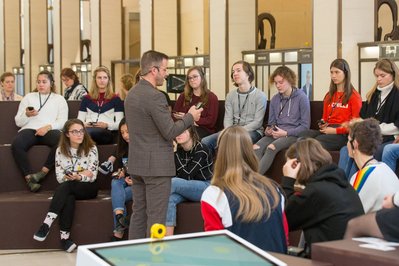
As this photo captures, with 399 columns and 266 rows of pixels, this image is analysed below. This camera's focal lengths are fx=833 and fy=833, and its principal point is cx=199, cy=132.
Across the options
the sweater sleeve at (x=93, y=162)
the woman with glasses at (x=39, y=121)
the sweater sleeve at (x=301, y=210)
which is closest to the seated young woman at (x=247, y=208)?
the sweater sleeve at (x=301, y=210)

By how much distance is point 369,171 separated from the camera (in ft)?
19.1

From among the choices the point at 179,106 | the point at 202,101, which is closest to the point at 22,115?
the point at 179,106

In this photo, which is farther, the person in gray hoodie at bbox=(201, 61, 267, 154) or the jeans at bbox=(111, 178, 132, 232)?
the person in gray hoodie at bbox=(201, 61, 267, 154)

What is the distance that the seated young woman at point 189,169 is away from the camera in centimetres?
868

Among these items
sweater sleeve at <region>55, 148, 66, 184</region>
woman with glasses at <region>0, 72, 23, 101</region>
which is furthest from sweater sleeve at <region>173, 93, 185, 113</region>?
woman with glasses at <region>0, 72, 23, 101</region>

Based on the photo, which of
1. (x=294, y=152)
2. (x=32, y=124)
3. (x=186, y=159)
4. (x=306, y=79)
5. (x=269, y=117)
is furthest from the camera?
(x=306, y=79)

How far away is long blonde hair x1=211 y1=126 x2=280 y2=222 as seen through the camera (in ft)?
15.0

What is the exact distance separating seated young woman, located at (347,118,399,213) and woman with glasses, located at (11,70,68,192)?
5213 millimetres

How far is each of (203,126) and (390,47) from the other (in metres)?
3.08

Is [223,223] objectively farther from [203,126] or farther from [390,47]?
[390,47]

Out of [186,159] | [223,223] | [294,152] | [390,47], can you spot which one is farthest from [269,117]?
[223,223]

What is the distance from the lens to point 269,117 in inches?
393

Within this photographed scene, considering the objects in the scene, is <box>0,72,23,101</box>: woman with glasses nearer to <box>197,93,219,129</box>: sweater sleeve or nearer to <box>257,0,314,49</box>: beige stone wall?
<box>257,0,314,49</box>: beige stone wall

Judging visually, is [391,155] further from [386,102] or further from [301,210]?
[301,210]
